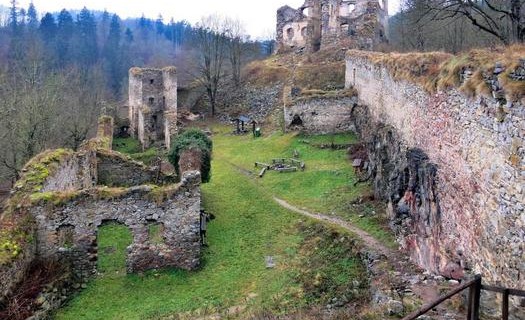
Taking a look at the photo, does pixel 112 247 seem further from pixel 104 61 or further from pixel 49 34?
pixel 49 34

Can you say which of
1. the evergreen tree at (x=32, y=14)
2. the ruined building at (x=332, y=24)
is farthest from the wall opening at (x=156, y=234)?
the evergreen tree at (x=32, y=14)

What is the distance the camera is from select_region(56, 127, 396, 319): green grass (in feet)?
39.1

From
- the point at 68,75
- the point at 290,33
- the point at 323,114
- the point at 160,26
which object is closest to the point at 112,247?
the point at 323,114

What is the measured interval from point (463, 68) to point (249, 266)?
7377 millimetres

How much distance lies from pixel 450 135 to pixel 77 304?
31.0ft

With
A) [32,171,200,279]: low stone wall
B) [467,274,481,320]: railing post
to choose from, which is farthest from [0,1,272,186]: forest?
[467,274,481,320]: railing post

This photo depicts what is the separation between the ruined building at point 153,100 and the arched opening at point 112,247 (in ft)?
57.3

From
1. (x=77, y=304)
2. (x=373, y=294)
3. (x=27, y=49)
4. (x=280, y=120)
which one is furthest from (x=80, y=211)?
(x=27, y=49)

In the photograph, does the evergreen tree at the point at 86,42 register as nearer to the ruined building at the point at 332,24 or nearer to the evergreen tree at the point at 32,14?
the evergreen tree at the point at 32,14

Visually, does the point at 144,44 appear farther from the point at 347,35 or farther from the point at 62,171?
the point at 62,171

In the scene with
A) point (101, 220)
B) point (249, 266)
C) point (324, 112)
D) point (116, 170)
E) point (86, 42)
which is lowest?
point (249, 266)

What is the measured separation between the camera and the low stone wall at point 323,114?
28375 mm

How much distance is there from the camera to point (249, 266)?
14000 millimetres

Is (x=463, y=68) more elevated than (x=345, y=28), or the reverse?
(x=345, y=28)
